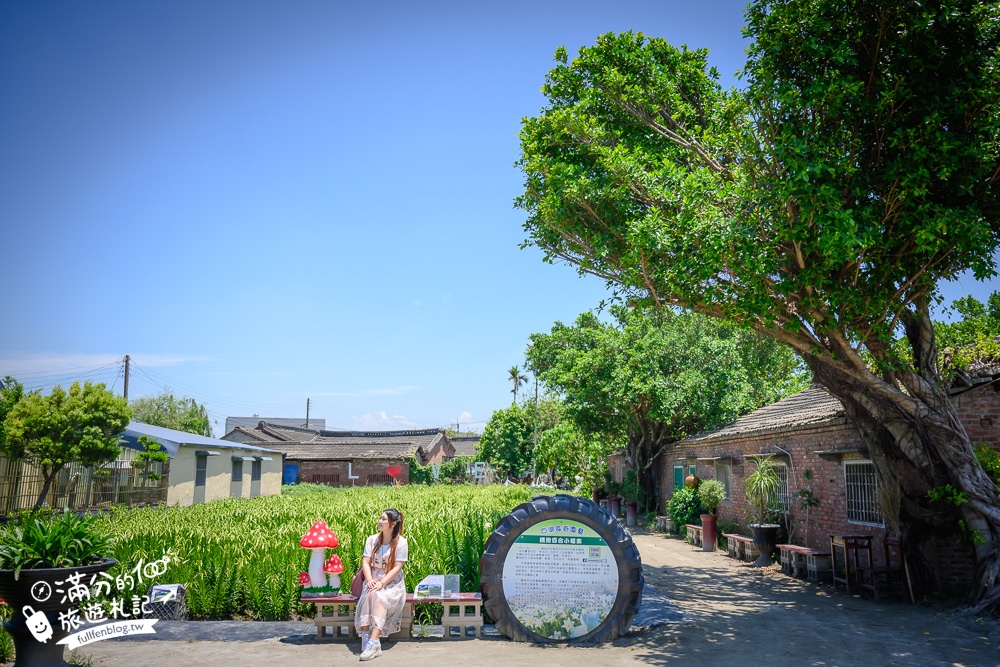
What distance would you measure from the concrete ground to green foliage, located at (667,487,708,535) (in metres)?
9.94

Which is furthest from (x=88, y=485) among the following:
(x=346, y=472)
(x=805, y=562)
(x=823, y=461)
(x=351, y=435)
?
(x=351, y=435)

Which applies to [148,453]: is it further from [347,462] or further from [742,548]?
[347,462]

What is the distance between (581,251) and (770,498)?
8023 millimetres

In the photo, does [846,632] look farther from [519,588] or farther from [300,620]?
[300,620]

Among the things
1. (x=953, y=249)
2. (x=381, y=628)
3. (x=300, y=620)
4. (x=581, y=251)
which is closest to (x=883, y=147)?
(x=953, y=249)

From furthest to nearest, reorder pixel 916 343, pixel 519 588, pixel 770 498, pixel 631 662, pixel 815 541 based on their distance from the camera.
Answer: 1. pixel 770 498
2. pixel 815 541
3. pixel 916 343
4. pixel 519 588
5. pixel 631 662

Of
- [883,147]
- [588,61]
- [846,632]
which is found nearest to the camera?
[846,632]

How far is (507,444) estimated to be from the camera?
49000mm

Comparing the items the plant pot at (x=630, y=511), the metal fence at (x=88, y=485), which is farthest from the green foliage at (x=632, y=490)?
the metal fence at (x=88, y=485)

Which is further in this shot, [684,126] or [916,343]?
[684,126]

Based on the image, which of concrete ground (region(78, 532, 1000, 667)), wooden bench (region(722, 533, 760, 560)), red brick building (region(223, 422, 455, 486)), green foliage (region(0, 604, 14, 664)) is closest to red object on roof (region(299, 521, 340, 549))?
concrete ground (region(78, 532, 1000, 667))

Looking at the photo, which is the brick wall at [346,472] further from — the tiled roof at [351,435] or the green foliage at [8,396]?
the green foliage at [8,396]

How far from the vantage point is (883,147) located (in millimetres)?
9172

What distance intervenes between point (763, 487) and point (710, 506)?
3647mm
